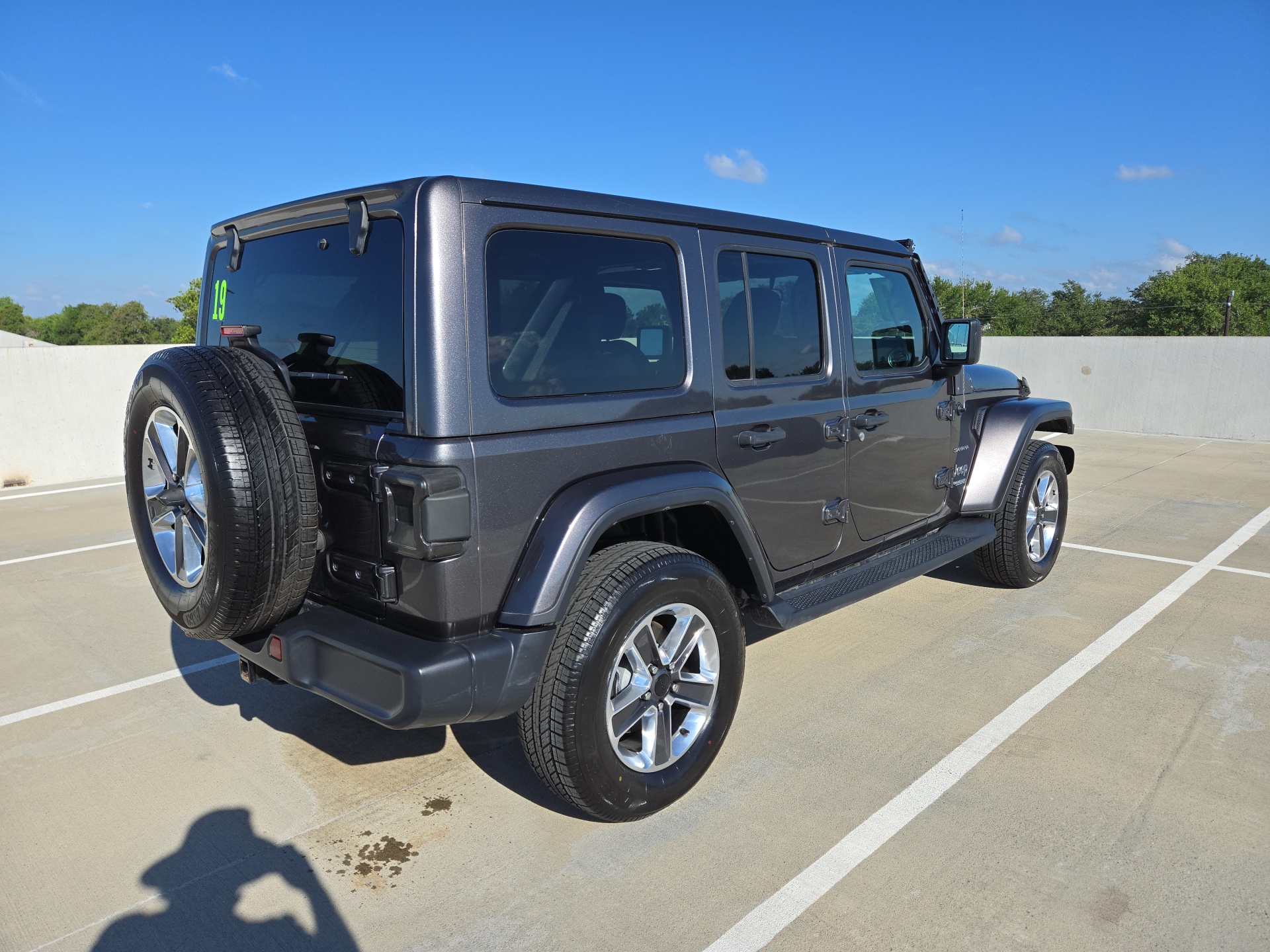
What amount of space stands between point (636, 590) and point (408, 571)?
67 centimetres

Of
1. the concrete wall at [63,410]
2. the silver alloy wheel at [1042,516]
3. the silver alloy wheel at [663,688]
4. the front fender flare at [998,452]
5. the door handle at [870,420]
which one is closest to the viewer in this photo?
the silver alloy wheel at [663,688]

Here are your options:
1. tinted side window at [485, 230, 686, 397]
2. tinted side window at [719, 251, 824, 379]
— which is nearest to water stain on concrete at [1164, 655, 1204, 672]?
tinted side window at [719, 251, 824, 379]

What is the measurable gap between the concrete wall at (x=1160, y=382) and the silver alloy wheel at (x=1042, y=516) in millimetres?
10286

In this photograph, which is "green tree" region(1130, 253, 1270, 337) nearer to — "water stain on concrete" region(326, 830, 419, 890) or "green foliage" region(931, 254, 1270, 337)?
"green foliage" region(931, 254, 1270, 337)

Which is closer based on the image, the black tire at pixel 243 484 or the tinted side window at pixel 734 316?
the black tire at pixel 243 484

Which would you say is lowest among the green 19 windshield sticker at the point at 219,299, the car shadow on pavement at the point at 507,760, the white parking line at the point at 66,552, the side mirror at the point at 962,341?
the car shadow on pavement at the point at 507,760

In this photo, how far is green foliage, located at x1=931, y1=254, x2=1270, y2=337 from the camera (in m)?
58.1

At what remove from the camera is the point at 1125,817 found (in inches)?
112

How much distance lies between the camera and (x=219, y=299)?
3.42 metres

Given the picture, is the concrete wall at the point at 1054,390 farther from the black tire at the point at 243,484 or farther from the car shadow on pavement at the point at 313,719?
the black tire at the point at 243,484

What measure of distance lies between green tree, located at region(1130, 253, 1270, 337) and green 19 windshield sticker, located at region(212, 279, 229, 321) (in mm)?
64711

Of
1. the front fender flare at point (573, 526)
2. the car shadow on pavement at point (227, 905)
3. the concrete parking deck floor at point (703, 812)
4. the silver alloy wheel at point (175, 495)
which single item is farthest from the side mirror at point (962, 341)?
the car shadow on pavement at point (227, 905)

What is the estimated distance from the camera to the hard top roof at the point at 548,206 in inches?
97.8

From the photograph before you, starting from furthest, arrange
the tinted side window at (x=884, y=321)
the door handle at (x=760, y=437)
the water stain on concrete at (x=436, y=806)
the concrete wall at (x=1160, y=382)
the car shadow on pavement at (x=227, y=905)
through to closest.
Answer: the concrete wall at (x=1160, y=382) → the tinted side window at (x=884, y=321) → the door handle at (x=760, y=437) → the water stain on concrete at (x=436, y=806) → the car shadow on pavement at (x=227, y=905)
